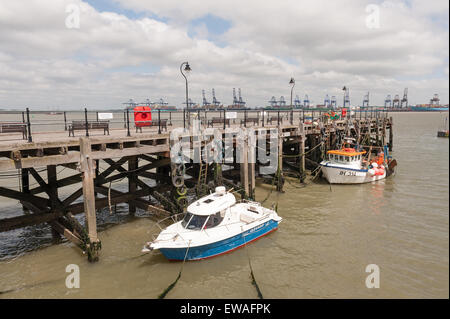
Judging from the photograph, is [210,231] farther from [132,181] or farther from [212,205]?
[132,181]

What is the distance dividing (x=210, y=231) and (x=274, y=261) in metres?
2.80

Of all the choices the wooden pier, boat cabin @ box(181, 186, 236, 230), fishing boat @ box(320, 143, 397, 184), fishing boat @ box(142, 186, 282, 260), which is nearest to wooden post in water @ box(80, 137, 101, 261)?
the wooden pier

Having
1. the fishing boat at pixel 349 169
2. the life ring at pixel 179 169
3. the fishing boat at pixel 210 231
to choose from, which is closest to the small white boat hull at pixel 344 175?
the fishing boat at pixel 349 169

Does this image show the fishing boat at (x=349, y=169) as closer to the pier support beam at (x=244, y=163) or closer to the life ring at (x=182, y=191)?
the pier support beam at (x=244, y=163)

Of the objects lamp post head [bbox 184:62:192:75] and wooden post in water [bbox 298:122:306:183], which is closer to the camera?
lamp post head [bbox 184:62:192:75]

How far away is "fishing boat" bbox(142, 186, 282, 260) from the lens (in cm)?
1131

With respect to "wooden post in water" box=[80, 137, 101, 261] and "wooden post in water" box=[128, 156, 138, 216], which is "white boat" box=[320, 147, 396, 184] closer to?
"wooden post in water" box=[128, 156, 138, 216]

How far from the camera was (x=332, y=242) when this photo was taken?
1335 cm

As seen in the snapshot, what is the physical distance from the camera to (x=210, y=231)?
11961 mm

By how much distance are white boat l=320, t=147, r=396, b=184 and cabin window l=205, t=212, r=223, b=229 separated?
13265 millimetres

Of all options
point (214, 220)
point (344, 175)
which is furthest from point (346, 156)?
point (214, 220)
